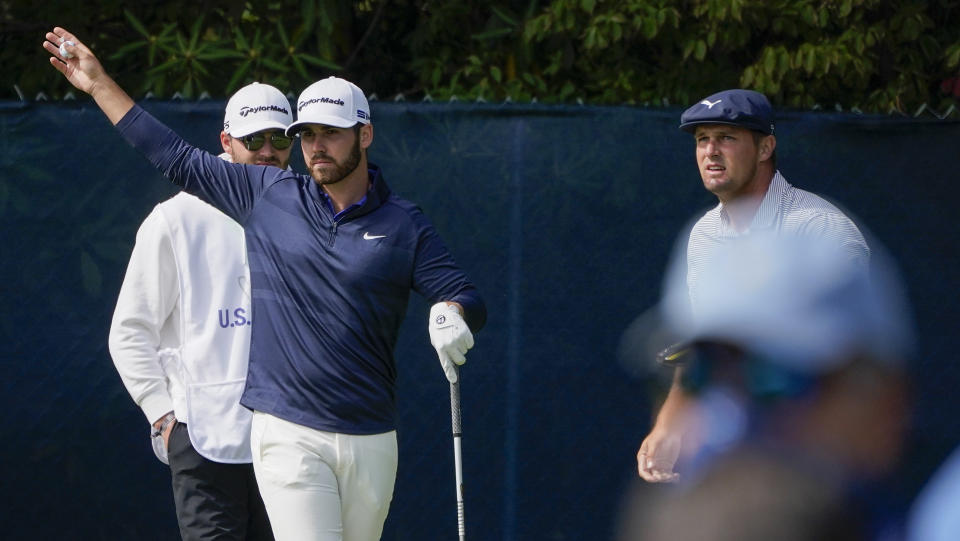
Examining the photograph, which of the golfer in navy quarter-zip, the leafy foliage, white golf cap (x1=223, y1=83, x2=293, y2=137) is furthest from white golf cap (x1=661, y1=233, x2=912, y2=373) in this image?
the leafy foliage

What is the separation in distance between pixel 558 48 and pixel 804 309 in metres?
5.05

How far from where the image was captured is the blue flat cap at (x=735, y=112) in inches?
167

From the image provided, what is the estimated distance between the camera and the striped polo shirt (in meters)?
3.72

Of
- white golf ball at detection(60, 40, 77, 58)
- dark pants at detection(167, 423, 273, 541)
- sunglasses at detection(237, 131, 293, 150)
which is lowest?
dark pants at detection(167, 423, 273, 541)

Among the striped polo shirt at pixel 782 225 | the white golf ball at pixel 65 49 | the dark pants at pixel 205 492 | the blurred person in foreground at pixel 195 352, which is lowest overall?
the dark pants at pixel 205 492

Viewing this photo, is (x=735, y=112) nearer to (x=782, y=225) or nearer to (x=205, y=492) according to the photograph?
(x=782, y=225)

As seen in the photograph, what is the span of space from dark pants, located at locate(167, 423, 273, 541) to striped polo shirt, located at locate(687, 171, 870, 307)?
1.71 meters

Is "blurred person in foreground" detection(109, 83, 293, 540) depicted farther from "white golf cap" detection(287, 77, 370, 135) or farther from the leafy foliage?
the leafy foliage

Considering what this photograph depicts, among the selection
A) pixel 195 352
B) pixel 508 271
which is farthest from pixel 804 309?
pixel 508 271

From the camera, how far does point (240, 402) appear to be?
4707 millimetres

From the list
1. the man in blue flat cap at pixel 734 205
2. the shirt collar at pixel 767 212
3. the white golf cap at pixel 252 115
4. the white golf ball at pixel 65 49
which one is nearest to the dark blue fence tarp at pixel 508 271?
the white golf cap at pixel 252 115

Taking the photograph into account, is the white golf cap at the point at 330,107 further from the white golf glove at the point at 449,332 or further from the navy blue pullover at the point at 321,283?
the white golf glove at the point at 449,332

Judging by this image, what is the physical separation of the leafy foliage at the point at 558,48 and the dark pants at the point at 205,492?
9.75ft

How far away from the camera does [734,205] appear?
4148 millimetres
